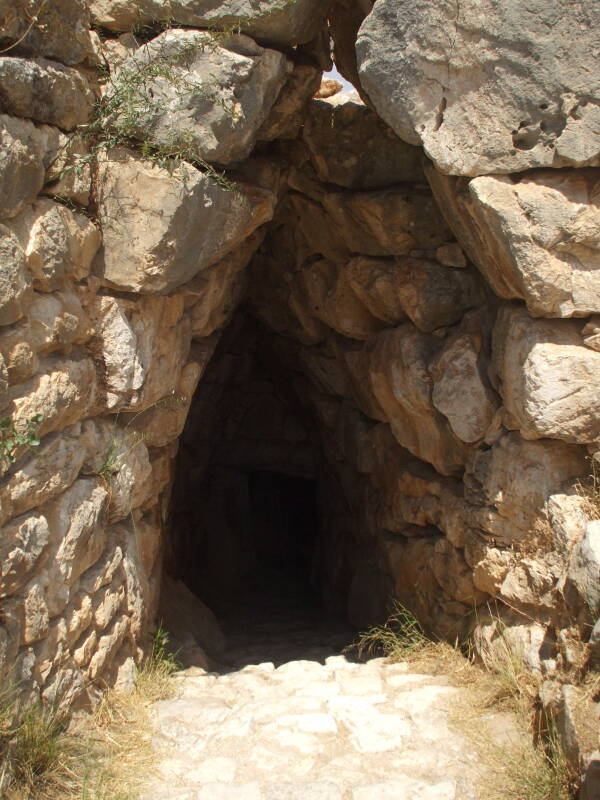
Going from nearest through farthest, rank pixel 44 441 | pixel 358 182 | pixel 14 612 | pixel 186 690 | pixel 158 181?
pixel 14 612
pixel 44 441
pixel 158 181
pixel 186 690
pixel 358 182

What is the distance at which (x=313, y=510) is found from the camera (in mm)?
10180

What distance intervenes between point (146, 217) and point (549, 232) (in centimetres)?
176

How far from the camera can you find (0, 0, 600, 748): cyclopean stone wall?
107 inches

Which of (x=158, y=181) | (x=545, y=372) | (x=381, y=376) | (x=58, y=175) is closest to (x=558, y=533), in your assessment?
(x=545, y=372)

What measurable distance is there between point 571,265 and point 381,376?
1.76m

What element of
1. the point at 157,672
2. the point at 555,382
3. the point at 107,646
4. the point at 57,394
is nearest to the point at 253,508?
the point at 157,672

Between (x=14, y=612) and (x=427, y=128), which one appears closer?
(x=14, y=612)

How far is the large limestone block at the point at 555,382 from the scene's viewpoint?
3.13m

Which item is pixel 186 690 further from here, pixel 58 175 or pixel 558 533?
pixel 58 175

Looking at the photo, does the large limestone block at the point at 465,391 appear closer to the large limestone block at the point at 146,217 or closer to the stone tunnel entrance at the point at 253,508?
the large limestone block at the point at 146,217

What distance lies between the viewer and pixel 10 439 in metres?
2.49

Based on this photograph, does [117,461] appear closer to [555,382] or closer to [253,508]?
[555,382]

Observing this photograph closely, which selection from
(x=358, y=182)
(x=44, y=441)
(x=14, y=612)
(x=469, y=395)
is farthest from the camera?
(x=358, y=182)

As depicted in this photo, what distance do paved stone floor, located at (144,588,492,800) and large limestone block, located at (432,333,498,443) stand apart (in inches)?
52.2
